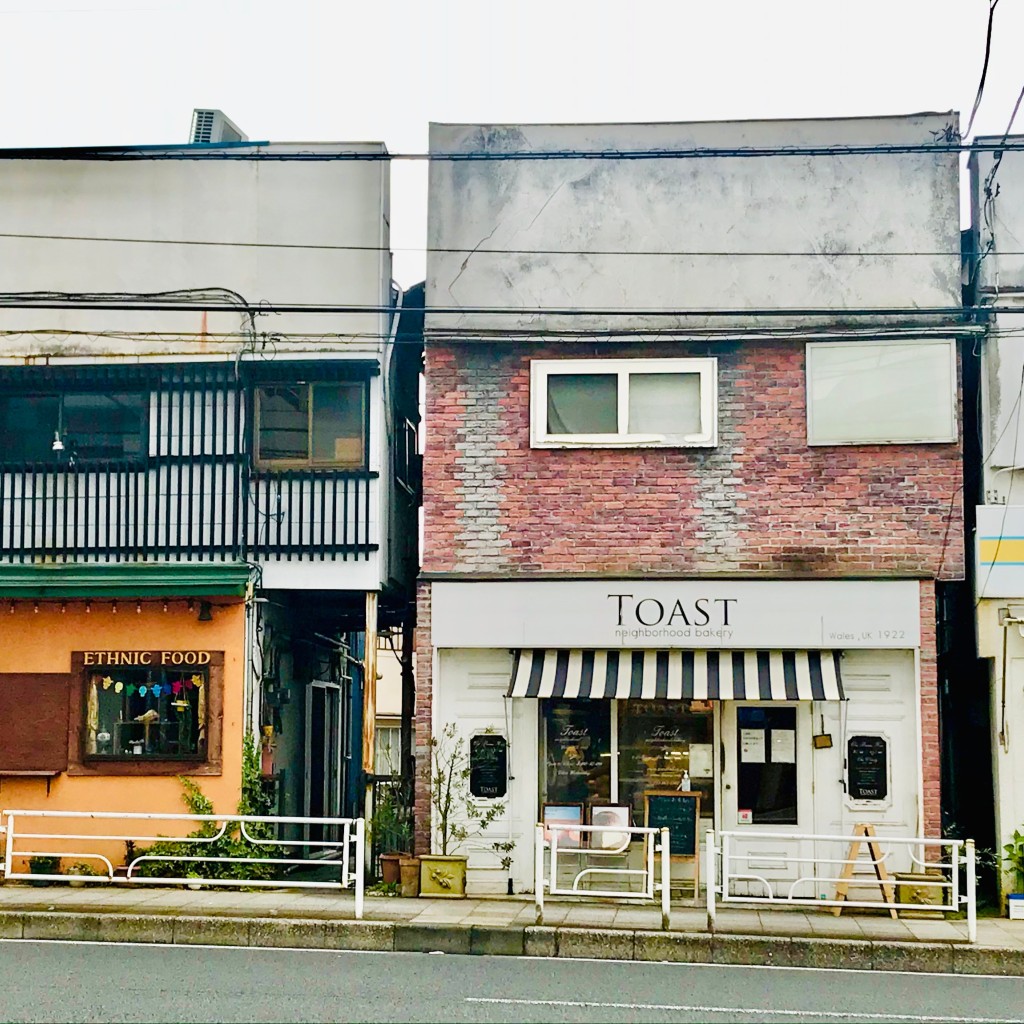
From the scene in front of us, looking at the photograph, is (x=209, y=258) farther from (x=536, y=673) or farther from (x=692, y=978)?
(x=692, y=978)

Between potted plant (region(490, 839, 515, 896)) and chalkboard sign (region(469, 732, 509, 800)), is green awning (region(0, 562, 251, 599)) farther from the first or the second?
potted plant (region(490, 839, 515, 896))

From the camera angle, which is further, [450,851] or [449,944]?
[450,851]

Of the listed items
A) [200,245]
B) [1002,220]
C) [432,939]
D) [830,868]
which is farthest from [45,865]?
[1002,220]

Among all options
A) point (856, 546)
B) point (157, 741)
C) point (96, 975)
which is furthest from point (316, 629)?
point (96, 975)

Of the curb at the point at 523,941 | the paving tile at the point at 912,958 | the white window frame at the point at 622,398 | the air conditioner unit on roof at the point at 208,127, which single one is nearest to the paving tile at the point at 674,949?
the curb at the point at 523,941

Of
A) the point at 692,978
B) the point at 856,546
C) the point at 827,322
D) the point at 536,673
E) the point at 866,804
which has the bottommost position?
the point at 692,978

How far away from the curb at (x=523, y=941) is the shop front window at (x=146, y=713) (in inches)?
145

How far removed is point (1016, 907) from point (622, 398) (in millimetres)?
6778

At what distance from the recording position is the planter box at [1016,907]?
15570 millimetres

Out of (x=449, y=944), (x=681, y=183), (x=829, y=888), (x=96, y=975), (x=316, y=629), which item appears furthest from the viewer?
(x=316, y=629)

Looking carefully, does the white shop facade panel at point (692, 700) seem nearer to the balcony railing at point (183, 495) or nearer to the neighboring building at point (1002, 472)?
the neighboring building at point (1002, 472)

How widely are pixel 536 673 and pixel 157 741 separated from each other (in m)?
4.60

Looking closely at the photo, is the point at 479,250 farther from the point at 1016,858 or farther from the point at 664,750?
the point at 1016,858

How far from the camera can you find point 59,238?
18.2 meters
